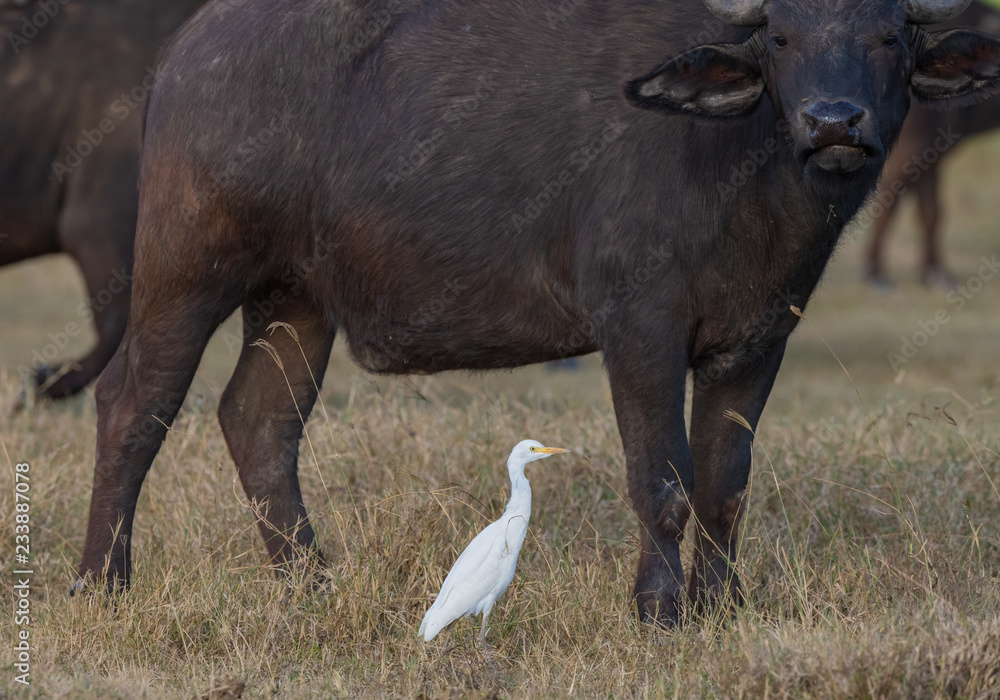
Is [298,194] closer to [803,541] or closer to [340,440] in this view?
[340,440]

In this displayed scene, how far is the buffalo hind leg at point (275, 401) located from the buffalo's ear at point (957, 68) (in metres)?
2.33

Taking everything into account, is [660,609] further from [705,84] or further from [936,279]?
[936,279]

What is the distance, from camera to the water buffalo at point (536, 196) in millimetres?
3998

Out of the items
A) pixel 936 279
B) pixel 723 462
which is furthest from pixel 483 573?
pixel 936 279

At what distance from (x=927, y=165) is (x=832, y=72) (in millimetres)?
10731

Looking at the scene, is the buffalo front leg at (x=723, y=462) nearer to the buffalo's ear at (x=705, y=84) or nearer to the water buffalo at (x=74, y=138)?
the buffalo's ear at (x=705, y=84)

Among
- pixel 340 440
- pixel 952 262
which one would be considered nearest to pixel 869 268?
pixel 952 262

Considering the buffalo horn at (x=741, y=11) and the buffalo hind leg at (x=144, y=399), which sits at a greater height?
the buffalo horn at (x=741, y=11)

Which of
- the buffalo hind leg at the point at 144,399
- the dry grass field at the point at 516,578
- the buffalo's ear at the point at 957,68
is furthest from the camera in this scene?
the buffalo hind leg at the point at 144,399

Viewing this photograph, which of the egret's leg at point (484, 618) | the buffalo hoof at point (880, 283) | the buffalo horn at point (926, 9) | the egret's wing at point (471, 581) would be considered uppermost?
the buffalo horn at point (926, 9)

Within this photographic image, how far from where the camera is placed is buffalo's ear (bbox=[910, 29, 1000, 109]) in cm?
404

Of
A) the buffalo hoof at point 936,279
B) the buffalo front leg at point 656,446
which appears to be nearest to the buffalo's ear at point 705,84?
the buffalo front leg at point 656,446

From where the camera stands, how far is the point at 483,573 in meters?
3.62

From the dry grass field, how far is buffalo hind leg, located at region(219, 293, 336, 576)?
5.5 inches
